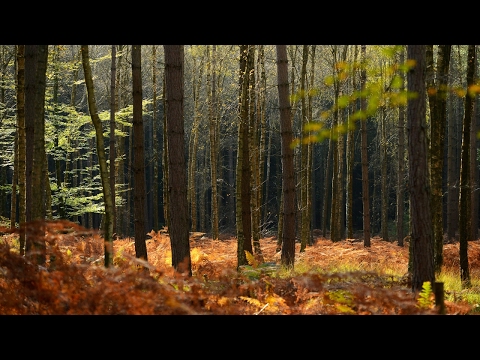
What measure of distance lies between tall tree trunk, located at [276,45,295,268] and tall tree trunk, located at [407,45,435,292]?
431 centimetres

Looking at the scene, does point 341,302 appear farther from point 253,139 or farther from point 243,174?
point 253,139

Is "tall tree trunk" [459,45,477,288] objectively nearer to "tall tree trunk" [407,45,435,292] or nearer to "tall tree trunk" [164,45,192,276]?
"tall tree trunk" [407,45,435,292]

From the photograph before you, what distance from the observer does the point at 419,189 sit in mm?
6754

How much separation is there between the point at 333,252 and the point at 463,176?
709 cm

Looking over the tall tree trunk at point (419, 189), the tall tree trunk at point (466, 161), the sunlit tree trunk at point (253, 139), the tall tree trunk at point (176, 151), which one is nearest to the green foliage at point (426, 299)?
the tall tree trunk at point (419, 189)

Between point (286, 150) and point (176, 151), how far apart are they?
4172 mm

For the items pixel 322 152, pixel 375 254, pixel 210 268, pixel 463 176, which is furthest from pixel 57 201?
pixel 322 152

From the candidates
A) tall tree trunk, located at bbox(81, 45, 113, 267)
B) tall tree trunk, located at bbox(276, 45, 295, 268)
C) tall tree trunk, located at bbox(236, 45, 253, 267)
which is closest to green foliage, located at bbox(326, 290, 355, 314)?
tall tree trunk, located at bbox(81, 45, 113, 267)

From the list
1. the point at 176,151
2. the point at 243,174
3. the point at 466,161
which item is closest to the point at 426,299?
the point at 176,151

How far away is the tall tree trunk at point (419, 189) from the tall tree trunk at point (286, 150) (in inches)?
170

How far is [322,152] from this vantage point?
42500 millimetres

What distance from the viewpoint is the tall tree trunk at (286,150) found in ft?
36.0
